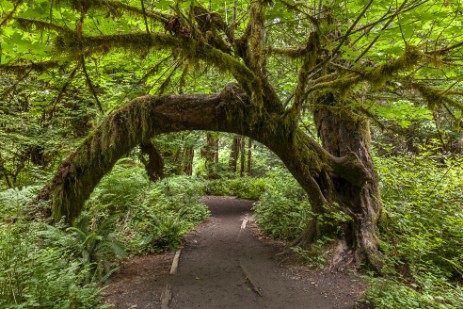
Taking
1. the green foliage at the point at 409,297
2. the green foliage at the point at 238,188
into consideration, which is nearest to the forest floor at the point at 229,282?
the green foliage at the point at 409,297

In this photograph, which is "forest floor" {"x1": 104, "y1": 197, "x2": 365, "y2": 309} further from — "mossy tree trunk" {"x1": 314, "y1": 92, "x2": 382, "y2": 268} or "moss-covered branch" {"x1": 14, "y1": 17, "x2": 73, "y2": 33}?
"moss-covered branch" {"x1": 14, "y1": 17, "x2": 73, "y2": 33}

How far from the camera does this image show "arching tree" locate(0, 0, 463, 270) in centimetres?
359

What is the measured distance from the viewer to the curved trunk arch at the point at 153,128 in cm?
525

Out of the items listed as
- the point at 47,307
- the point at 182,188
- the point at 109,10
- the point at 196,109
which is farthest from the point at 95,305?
the point at 182,188

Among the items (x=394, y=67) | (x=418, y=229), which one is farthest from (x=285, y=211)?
(x=394, y=67)

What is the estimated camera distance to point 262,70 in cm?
559

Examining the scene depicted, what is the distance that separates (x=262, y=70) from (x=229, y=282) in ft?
14.3

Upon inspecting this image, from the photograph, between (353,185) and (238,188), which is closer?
(353,185)

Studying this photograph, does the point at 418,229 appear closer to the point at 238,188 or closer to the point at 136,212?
the point at 136,212

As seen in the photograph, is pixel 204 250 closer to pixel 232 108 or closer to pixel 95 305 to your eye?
pixel 95 305

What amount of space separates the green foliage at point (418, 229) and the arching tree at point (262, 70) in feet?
1.92

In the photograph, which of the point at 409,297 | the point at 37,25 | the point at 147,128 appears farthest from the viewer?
the point at 147,128

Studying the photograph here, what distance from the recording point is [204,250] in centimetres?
759

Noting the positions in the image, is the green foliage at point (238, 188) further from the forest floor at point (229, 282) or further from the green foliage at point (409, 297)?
the green foliage at point (409, 297)
